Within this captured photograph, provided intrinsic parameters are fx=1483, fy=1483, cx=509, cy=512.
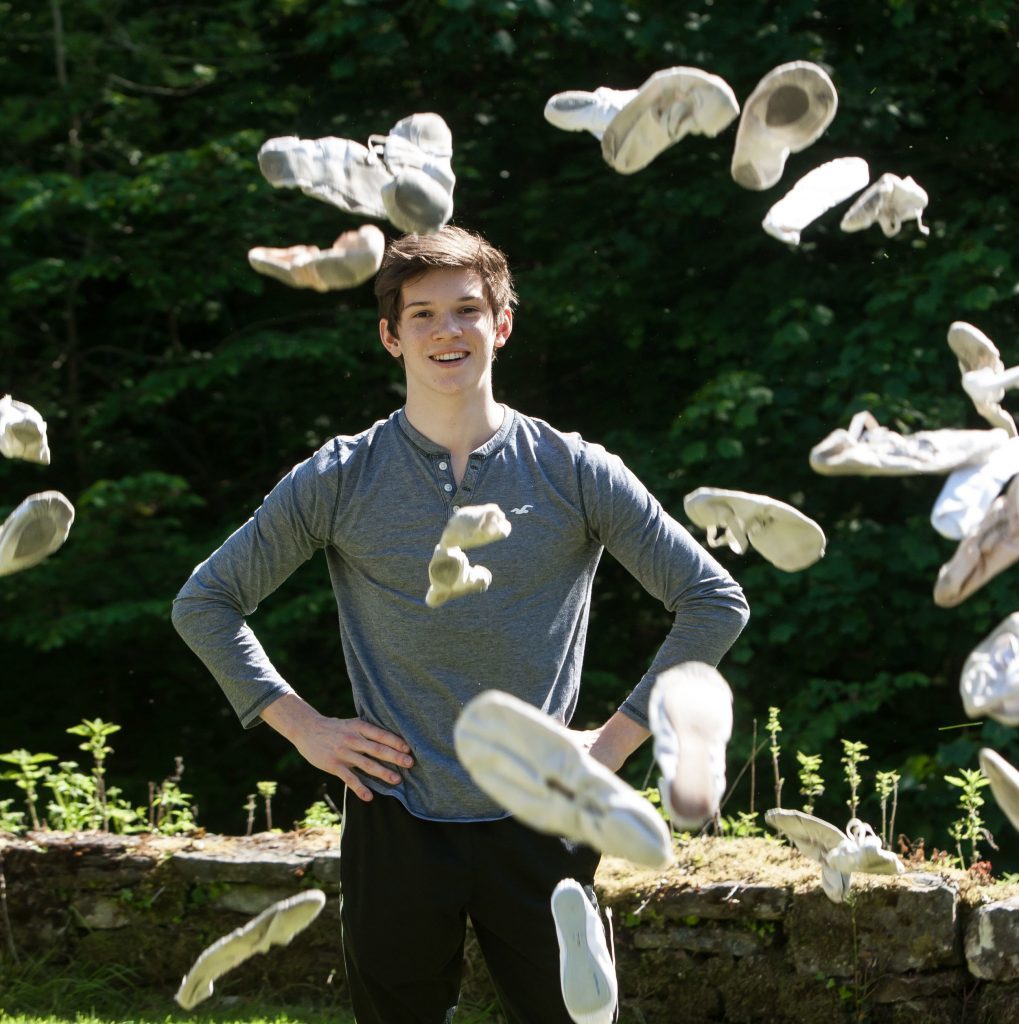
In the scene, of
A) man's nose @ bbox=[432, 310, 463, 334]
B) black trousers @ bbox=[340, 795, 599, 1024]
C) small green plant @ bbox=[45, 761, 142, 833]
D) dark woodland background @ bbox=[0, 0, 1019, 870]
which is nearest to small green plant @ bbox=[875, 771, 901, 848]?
dark woodland background @ bbox=[0, 0, 1019, 870]

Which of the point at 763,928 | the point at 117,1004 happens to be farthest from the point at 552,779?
the point at 117,1004

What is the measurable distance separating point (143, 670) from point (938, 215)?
4.63m

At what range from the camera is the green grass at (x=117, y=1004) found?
12.2 ft

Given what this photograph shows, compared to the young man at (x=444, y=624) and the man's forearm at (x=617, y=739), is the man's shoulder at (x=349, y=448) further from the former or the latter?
the man's forearm at (x=617, y=739)

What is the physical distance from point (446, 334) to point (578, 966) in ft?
3.16

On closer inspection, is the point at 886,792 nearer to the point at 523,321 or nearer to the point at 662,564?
the point at 662,564

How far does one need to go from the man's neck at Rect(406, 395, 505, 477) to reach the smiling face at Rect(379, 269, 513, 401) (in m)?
0.02

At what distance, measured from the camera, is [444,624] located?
89.0 inches

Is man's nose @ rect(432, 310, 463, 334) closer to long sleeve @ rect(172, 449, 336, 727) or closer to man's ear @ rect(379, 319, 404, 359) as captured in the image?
man's ear @ rect(379, 319, 404, 359)

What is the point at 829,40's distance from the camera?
680 cm

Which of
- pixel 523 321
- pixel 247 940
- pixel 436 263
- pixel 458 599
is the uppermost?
pixel 523 321

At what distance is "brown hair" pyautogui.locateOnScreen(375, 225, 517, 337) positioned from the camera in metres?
2.30

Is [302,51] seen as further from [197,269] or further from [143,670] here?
[143,670]

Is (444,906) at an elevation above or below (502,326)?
below
